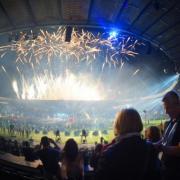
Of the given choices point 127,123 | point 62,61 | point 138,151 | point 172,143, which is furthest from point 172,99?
point 62,61

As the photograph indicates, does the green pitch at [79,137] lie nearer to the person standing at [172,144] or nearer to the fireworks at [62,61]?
the fireworks at [62,61]

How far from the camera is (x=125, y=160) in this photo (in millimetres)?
2678

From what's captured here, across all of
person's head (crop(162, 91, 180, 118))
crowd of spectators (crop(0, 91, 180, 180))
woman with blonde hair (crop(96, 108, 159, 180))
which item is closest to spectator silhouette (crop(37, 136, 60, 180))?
crowd of spectators (crop(0, 91, 180, 180))

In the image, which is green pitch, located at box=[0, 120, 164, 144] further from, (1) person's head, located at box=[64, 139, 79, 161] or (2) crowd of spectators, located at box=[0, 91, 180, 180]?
(2) crowd of spectators, located at box=[0, 91, 180, 180]

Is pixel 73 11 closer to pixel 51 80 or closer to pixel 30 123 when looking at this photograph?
pixel 30 123

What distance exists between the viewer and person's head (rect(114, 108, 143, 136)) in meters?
2.85

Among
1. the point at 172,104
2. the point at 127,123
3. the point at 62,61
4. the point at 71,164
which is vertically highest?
the point at 62,61

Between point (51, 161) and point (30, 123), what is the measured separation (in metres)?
18.0

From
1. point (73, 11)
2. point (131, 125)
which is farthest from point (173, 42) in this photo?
point (131, 125)

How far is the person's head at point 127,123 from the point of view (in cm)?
285

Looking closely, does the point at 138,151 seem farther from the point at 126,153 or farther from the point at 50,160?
the point at 50,160

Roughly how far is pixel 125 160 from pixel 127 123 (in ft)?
1.22

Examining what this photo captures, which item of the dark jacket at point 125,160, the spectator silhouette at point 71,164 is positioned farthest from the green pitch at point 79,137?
the dark jacket at point 125,160

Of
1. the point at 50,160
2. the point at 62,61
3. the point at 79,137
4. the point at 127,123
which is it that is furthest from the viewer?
the point at 62,61
